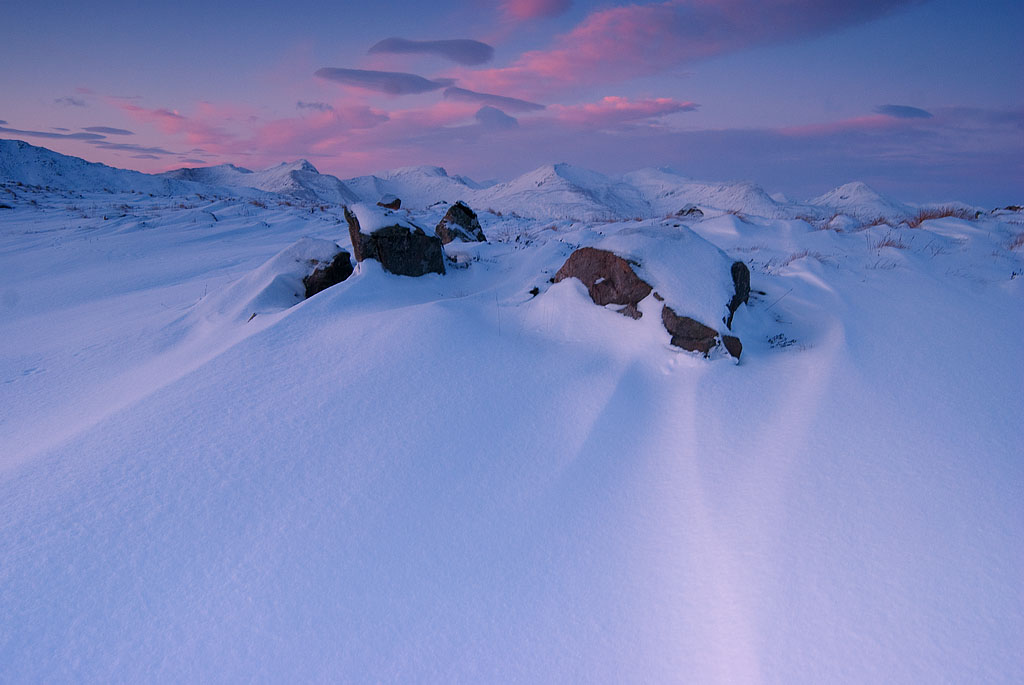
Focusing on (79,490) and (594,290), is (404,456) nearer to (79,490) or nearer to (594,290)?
(79,490)

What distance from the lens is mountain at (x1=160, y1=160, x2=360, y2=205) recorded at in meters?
58.2

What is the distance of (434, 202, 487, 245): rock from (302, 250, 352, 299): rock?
8.74 feet

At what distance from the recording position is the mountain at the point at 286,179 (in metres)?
58.2

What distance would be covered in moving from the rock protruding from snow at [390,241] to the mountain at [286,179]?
174 feet

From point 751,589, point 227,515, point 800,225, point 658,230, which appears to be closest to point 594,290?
A: point 658,230

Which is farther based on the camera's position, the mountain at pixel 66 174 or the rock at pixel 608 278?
the mountain at pixel 66 174

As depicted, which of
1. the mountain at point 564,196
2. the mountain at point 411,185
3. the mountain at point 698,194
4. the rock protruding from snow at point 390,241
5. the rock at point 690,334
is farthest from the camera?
the mountain at point 411,185

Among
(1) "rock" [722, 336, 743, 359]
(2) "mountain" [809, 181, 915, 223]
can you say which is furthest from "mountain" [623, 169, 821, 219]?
(1) "rock" [722, 336, 743, 359]

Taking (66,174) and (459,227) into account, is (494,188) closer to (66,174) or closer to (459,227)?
(66,174)

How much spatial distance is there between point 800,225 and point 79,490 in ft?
33.5

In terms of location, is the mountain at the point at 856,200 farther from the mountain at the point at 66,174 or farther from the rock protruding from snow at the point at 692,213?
the mountain at the point at 66,174

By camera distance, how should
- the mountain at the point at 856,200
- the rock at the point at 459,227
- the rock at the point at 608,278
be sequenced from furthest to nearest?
the mountain at the point at 856,200 < the rock at the point at 459,227 < the rock at the point at 608,278

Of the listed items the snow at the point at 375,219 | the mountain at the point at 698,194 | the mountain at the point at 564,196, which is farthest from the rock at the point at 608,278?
the mountain at the point at 698,194

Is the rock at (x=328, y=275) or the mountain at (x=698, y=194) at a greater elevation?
the rock at (x=328, y=275)
